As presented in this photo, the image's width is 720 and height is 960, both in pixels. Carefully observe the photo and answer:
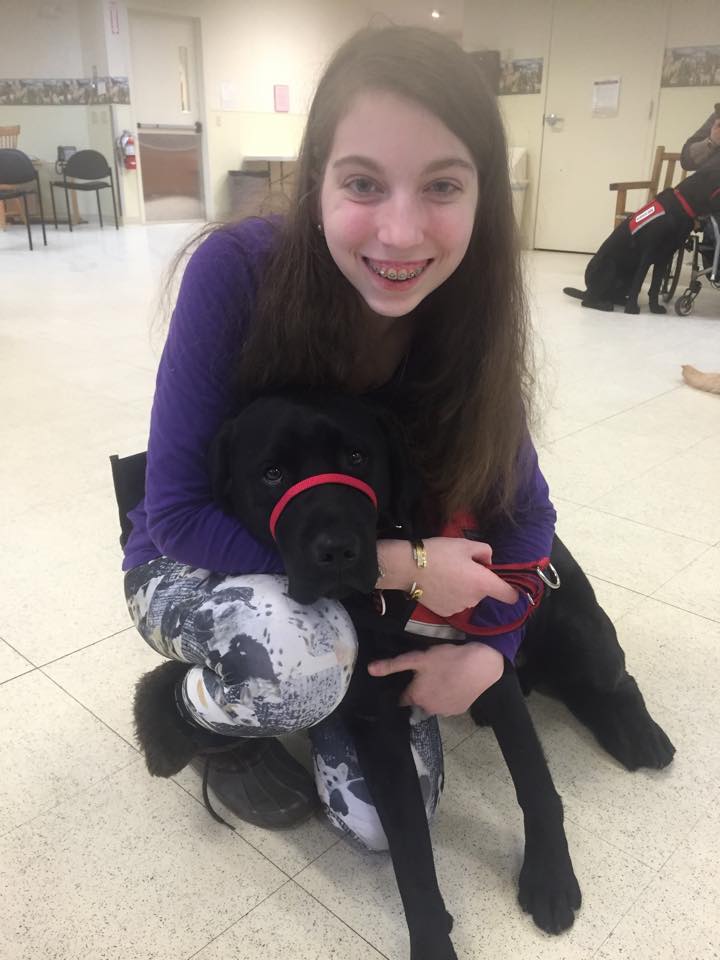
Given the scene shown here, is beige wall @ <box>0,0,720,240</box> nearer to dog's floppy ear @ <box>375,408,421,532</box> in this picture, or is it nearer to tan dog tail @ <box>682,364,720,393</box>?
tan dog tail @ <box>682,364,720,393</box>

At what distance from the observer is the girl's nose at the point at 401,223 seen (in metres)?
0.84

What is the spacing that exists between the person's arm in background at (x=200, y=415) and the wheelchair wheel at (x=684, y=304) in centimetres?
422

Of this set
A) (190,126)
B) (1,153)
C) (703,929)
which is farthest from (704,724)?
(190,126)

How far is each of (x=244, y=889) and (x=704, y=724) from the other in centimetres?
76

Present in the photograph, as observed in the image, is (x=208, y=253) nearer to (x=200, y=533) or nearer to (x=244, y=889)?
Answer: (x=200, y=533)

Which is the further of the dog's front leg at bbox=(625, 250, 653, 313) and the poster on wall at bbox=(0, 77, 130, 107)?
the poster on wall at bbox=(0, 77, 130, 107)

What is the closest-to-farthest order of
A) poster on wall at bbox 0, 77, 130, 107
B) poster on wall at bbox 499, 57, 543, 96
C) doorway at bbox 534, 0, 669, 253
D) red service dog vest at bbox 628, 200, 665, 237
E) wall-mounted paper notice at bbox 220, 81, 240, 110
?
red service dog vest at bbox 628, 200, 665, 237 → doorway at bbox 534, 0, 669, 253 → poster on wall at bbox 499, 57, 543, 96 → poster on wall at bbox 0, 77, 130, 107 → wall-mounted paper notice at bbox 220, 81, 240, 110

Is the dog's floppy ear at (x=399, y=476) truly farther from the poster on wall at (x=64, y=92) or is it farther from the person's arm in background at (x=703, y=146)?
the poster on wall at (x=64, y=92)

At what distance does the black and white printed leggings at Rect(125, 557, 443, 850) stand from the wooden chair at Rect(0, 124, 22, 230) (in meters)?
7.84

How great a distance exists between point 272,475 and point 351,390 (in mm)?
199

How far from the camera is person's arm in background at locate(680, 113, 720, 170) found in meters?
4.34

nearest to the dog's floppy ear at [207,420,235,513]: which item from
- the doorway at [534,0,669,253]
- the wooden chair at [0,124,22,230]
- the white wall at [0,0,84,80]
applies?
the doorway at [534,0,669,253]

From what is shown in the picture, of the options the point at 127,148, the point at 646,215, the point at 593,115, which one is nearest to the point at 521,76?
the point at 593,115

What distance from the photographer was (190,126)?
906cm
